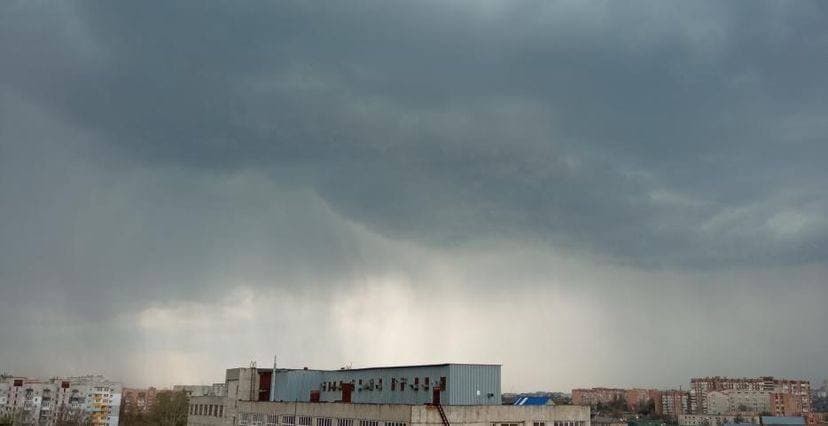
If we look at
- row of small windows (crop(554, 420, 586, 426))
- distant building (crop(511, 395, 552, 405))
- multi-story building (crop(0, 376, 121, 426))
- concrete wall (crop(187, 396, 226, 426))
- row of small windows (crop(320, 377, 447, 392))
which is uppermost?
row of small windows (crop(320, 377, 447, 392))

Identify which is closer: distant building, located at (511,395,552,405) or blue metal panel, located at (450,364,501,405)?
blue metal panel, located at (450,364,501,405)

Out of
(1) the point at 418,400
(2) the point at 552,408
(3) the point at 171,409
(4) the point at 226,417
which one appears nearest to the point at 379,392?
(1) the point at 418,400

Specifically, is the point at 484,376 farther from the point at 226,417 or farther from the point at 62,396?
the point at 62,396

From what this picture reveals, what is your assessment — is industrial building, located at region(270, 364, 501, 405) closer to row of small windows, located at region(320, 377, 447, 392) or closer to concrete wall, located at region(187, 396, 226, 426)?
row of small windows, located at region(320, 377, 447, 392)

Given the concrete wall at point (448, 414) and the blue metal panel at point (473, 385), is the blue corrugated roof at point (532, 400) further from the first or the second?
the blue metal panel at point (473, 385)

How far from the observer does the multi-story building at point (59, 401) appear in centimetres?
17825

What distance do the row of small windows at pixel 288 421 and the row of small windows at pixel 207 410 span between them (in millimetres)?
5484

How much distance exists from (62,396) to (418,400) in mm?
165739

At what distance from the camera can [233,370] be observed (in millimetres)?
84562

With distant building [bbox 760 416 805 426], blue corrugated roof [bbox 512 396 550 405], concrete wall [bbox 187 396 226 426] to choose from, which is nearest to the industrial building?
blue corrugated roof [bbox 512 396 550 405]

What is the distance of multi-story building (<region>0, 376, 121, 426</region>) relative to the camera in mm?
178250

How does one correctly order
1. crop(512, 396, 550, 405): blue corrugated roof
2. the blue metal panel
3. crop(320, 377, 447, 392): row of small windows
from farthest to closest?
crop(320, 377, 447, 392): row of small windows, crop(512, 396, 550, 405): blue corrugated roof, the blue metal panel

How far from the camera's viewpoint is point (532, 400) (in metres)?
61.3

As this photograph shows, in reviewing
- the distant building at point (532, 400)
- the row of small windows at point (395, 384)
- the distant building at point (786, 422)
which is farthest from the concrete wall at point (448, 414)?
the distant building at point (786, 422)
